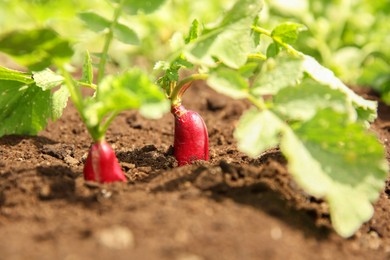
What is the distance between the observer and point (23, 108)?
2713 mm

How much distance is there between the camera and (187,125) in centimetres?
243

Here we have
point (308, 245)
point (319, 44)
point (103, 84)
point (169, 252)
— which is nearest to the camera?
point (169, 252)

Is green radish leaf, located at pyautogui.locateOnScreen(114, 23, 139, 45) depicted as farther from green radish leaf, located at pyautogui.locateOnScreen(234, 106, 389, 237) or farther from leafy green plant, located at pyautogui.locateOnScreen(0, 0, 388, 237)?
green radish leaf, located at pyautogui.locateOnScreen(234, 106, 389, 237)

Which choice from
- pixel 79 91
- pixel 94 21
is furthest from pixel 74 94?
pixel 94 21

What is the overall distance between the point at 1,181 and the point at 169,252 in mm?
737

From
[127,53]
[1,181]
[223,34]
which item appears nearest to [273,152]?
[223,34]

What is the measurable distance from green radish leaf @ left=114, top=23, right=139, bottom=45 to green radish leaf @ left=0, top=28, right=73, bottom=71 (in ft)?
0.67

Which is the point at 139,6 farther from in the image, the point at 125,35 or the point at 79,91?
the point at 79,91

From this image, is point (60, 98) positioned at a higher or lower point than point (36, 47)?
lower

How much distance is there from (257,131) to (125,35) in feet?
1.96

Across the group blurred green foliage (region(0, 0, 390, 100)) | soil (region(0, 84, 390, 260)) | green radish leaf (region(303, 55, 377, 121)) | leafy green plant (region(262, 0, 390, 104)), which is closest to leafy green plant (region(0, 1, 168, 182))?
soil (region(0, 84, 390, 260))

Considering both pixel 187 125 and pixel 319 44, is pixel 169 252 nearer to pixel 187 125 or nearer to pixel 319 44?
pixel 187 125

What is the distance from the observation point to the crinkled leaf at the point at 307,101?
1.89 meters

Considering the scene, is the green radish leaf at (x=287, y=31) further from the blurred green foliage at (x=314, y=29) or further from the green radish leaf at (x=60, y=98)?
the blurred green foliage at (x=314, y=29)
